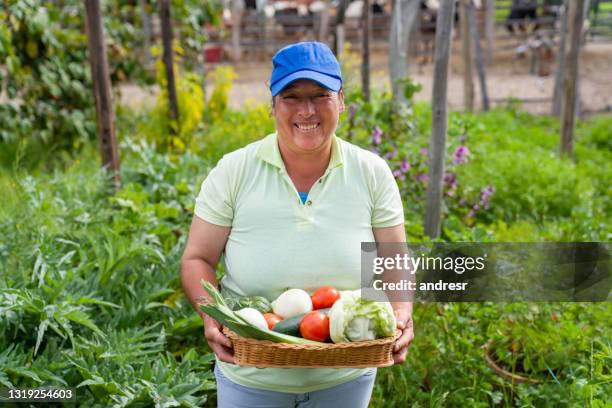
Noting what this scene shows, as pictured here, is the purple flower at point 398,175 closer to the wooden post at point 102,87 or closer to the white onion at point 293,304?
the wooden post at point 102,87

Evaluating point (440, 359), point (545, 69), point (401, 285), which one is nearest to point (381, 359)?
point (401, 285)

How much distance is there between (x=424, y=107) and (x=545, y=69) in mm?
7353

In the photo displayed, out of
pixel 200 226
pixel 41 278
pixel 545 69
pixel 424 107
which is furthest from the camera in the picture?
pixel 545 69

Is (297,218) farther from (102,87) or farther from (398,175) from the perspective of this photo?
(398,175)

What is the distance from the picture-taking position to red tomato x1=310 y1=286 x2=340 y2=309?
2104 mm

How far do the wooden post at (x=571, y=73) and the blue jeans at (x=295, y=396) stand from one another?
473cm

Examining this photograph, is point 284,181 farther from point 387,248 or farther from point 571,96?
point 571,96

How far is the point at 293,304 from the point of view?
2.08 meters

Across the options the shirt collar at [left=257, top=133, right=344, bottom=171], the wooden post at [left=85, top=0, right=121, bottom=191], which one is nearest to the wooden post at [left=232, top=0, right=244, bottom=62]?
the wooden post at [left=85, top=0, right=121, bottom=191]

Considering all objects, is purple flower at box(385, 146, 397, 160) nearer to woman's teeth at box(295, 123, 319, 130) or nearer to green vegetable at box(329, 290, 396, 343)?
woman's teeth at box(295, 123, 319, 130)

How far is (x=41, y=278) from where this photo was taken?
293cm

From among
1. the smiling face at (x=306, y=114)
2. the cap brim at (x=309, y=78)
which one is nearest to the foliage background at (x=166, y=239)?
the smiling face at (x=306, y=114)

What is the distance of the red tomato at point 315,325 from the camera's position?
1.99m

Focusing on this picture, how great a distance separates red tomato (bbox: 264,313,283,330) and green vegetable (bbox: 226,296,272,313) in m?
0.04
